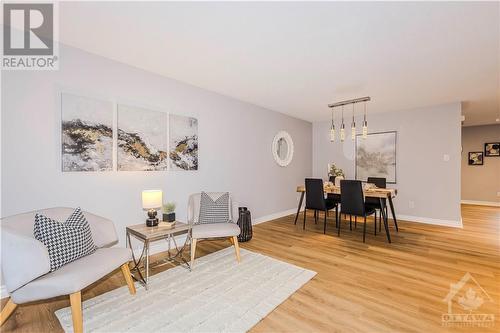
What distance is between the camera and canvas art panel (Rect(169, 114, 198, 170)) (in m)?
3.25

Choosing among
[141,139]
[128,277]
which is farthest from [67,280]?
[141,139]

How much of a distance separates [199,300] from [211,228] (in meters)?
0.84

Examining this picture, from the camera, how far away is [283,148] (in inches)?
213

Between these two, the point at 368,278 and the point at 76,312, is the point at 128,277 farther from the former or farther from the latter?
the point at 368,278

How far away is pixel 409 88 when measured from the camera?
11.9 ft

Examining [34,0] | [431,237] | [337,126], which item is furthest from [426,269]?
[34,0]

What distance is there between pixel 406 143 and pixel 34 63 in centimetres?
618

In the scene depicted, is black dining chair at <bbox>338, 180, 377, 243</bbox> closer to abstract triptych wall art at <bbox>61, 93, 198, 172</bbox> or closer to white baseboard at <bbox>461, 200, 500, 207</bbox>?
abstract triptych wall art at <bbox>61, 93, 198, 172</bbox>

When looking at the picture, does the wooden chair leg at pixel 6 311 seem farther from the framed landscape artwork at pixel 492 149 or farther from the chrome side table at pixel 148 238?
the framed landscape artwork at pixel 492 149

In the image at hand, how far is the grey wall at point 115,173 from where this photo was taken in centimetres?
211

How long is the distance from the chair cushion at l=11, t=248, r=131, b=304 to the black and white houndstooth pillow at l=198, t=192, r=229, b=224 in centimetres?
125

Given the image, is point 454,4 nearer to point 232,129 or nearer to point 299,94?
point 299,94

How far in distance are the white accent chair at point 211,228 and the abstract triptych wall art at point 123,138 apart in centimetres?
62

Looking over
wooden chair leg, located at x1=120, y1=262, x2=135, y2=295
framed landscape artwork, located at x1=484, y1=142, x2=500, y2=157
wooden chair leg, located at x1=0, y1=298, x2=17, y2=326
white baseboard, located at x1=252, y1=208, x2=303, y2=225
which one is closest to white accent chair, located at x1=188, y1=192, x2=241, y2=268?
wooden chair leg, located at x1=120, y1=262, x2=135, y2=295
